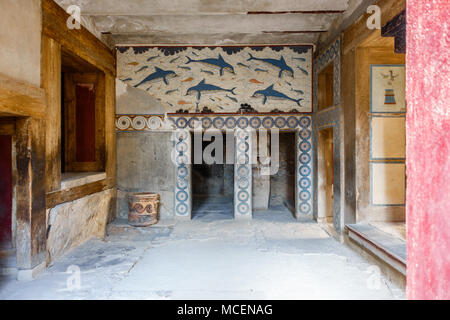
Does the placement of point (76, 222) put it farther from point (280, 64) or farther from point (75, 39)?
point (280, 64)

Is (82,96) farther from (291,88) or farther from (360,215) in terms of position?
(360,215)

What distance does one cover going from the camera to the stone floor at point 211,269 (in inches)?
103

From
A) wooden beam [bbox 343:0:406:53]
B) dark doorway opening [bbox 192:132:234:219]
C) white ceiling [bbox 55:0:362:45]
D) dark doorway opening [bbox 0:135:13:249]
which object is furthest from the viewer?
dark doorway opening [bbox 192:132:234:219]

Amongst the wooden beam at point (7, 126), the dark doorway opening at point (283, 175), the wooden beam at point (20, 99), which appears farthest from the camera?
the dark doorway opening at point (283, 175)

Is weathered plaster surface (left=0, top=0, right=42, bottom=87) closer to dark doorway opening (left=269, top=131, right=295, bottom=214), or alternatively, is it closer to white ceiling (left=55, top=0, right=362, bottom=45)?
white ceiling (left=55, top=0, right=362, bottom=45)

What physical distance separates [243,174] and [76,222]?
300 cm

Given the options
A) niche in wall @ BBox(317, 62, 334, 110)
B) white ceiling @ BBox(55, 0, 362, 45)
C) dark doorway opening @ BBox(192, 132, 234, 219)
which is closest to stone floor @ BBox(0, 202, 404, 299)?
niche in wall @ BBox(317, 62, 334, 110)

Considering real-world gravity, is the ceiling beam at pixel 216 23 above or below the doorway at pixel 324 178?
above

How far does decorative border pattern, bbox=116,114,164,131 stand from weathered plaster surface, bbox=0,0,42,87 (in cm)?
237

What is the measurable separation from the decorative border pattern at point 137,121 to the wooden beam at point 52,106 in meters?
1.97

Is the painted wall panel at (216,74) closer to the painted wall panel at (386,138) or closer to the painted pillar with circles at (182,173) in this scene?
the painted pillar with circles at (182,173)

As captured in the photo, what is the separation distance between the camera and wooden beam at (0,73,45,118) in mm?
2602

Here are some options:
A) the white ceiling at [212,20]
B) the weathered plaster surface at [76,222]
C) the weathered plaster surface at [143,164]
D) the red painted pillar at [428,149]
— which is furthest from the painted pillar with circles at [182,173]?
the red painted pillar at [428,149]

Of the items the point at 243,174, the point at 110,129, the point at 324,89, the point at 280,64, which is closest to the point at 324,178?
the point at 243,174
